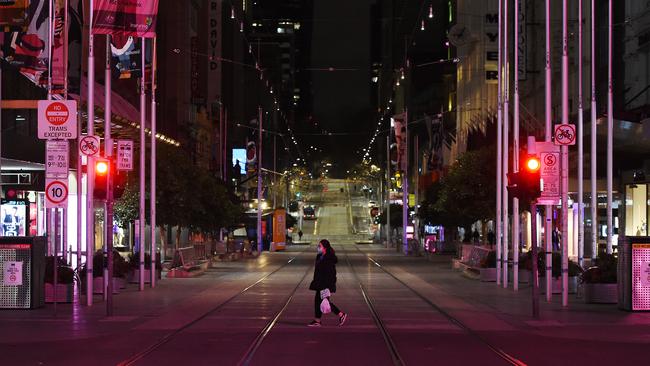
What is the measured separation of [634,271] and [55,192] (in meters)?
13.9

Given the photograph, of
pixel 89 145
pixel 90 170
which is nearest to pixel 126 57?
pixel 90 170

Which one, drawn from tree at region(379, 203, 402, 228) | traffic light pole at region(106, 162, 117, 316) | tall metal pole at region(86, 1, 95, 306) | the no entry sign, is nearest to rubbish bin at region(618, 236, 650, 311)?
traffic light pole at region(106, 162, 117, 316)

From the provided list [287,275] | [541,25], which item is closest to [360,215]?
[541,25]

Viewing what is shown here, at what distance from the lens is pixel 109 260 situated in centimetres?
2495

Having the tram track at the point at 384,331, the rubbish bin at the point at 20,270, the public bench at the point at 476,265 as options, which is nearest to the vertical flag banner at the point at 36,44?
the rubbish bin at the point at 20,270

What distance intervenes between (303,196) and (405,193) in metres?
120

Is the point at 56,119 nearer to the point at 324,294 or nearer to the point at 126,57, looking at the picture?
the point at 324,294

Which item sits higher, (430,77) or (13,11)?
(430,77)

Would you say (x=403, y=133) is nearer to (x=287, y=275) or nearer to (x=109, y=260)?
(x=287, y=275)

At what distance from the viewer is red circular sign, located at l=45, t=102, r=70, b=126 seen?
987 inches

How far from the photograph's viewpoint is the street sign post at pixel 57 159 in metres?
25.1

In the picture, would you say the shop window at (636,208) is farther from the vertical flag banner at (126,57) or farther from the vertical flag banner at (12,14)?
the vertical flag banner at (12,14)

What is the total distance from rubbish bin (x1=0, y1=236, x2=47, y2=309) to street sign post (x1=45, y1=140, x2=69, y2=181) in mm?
1670

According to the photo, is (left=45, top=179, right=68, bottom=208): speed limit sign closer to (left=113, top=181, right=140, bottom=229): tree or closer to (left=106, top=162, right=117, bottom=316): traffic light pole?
(left=106, top=162, right=117, bottom=316): traffic light pole
